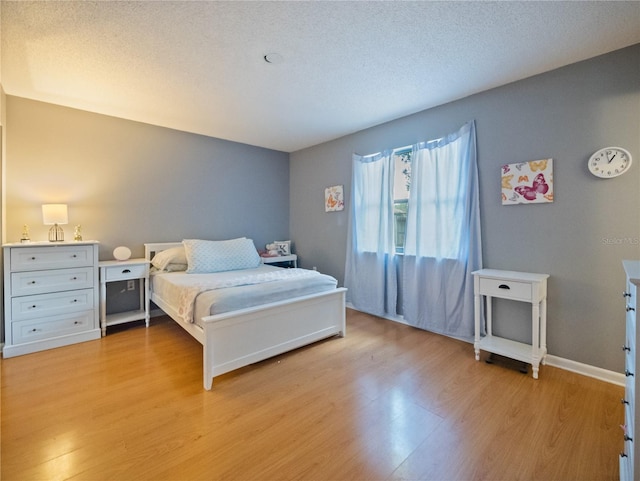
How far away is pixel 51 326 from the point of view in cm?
261

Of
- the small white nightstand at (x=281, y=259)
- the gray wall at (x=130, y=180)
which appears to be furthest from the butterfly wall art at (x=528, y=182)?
the gray wall at (x=130, y=180)

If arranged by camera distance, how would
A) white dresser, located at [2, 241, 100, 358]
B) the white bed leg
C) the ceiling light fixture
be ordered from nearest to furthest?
the white bed leg → the ceiling light fixture → white dresser, located at [2, 241, 100, 358]

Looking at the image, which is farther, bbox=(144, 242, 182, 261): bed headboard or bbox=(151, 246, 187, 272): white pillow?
bbox=(144, 242, 182, 261): bed headboard

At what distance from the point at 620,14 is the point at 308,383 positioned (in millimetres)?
3056

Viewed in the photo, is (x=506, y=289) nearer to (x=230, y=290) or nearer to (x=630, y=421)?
(x=630, y=421)

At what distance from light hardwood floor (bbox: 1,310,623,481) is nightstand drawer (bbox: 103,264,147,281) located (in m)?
0.76

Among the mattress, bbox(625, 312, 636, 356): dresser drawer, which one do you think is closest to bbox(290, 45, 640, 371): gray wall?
bbox(625, 312, 636, 356): dresser drawer

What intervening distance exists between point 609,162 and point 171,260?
4.06 m

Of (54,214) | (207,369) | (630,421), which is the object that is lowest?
(207,369)

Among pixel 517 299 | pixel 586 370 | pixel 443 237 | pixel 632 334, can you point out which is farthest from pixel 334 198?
pixel 632 334

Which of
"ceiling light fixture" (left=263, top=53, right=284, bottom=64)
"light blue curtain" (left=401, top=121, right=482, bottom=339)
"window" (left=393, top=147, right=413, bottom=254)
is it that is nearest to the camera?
"ceiling light fixture" (left=263, top=53, right=284, bottom=64)

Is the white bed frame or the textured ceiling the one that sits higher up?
the textured ceiling

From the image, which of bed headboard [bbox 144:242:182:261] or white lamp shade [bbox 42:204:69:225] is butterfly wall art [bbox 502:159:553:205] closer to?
bed headboard [bbox 144:242:182:261]

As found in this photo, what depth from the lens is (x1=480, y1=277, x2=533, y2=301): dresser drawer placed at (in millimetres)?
2152
